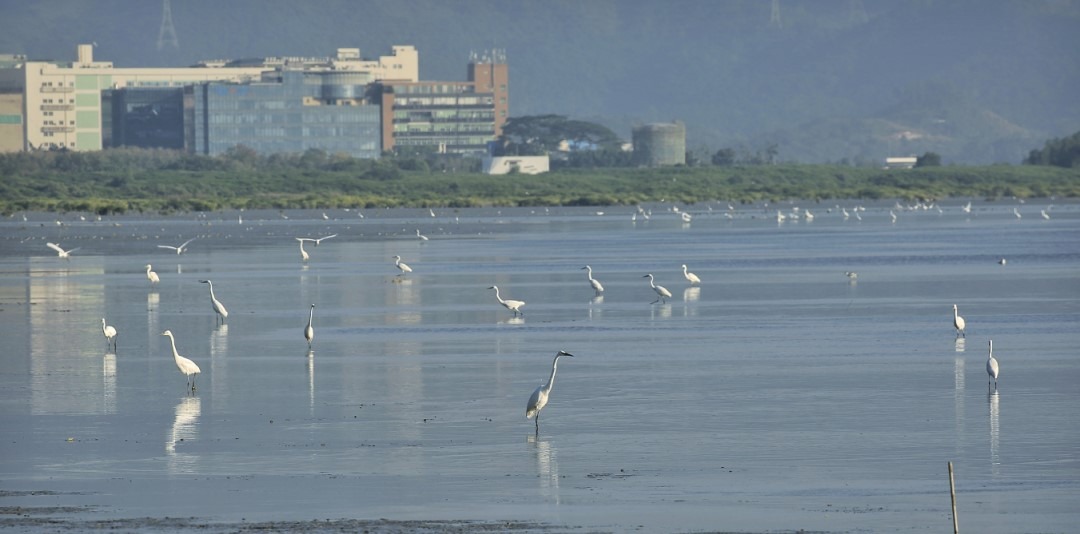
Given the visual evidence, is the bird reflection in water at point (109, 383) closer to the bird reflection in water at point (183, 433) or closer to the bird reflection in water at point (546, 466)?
the bird reflection in water at point (183, 433)

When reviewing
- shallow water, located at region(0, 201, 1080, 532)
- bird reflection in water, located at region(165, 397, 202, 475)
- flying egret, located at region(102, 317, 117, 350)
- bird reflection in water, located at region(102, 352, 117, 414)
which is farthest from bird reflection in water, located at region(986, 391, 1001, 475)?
flying egret, located at region(102, 317, 117, 350)

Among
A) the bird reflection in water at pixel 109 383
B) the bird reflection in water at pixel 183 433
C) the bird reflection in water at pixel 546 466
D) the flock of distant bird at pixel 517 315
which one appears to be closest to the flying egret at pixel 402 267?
the flock of distant bird at pixel 517 315

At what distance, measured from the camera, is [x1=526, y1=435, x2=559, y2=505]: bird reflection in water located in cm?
1575

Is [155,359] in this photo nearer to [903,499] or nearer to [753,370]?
[753,370]

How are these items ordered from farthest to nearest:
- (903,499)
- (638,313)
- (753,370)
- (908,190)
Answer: (908,190) < (638,313) < (753,370) < (903,499)

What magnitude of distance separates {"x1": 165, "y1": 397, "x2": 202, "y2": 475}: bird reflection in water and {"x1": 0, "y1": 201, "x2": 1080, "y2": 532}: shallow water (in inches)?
2.2

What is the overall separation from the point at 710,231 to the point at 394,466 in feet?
201

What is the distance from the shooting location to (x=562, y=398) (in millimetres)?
21734

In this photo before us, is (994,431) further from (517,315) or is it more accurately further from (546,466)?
(517,315)

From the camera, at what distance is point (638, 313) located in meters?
34.3

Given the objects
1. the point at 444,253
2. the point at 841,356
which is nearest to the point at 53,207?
the point at 444,253

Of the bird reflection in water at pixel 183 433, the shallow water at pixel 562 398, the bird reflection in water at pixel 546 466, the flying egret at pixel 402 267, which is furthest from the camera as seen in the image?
the flying egret at pixel 402 267

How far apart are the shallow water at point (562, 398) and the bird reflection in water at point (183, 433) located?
0.18ft

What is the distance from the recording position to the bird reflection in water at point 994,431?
16.7 meters
